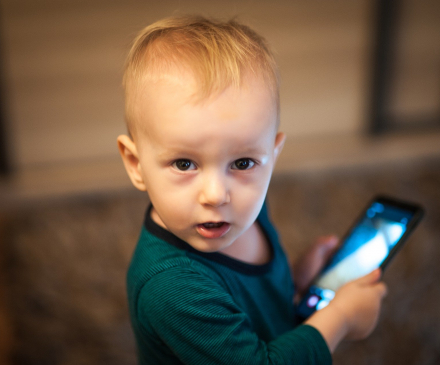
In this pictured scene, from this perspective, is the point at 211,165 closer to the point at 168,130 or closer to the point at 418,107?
the point at 168,130

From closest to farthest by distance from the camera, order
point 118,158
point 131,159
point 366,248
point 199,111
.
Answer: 1. point 199,111
2. point 131,159
3. point 366,248
4. point 118,158

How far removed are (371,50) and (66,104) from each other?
1128mm

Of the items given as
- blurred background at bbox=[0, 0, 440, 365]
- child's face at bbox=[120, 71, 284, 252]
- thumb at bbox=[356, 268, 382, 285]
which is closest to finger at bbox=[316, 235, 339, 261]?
thumb at bbox=[356, 268, 382, 285]

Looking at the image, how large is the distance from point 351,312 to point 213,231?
0.23 metres

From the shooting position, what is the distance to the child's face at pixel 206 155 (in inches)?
17.9

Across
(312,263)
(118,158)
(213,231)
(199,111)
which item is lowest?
(118,158)

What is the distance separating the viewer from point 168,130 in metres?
0.46

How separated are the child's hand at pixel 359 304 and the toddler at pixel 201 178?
0.02m

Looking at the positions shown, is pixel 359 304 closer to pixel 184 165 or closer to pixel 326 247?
pixel 326 247

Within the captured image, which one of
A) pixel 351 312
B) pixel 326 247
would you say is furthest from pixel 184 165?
pixel 326 247

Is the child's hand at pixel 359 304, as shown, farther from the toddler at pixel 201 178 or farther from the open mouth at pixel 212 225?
the open mouth at pixel 212 225

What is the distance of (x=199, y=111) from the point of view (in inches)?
17.7

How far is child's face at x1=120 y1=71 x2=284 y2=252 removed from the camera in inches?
17.9

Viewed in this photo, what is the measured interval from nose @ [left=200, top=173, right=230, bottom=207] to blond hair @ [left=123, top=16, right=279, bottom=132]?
8cm
